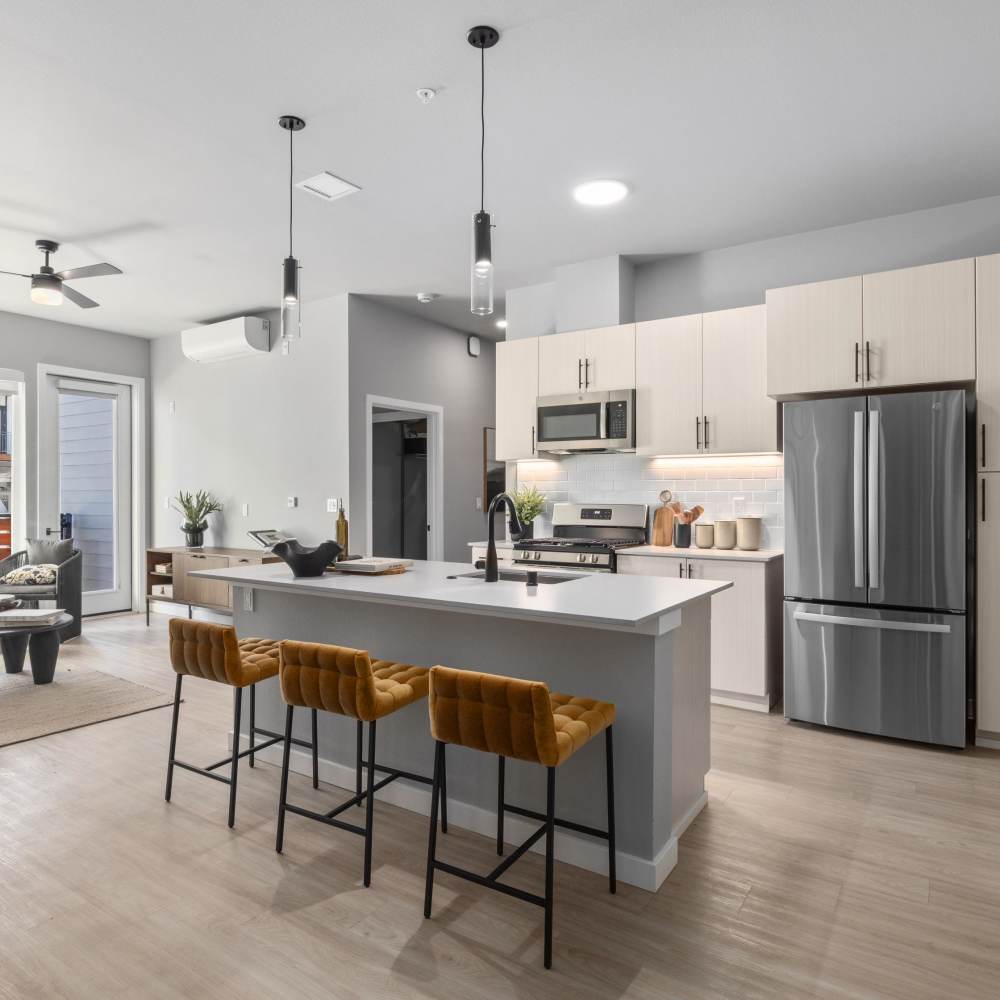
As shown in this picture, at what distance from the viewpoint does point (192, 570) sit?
20.5 feet

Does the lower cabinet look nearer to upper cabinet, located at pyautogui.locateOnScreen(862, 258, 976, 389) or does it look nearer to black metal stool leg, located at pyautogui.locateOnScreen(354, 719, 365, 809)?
upper cabinet, located at pyautogui.locateOnScreen(862, 258, 976, 389)

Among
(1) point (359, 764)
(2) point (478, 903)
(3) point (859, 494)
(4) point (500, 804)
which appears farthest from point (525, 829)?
(3) point (859, 494)

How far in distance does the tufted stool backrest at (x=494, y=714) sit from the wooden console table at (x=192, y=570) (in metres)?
4.00

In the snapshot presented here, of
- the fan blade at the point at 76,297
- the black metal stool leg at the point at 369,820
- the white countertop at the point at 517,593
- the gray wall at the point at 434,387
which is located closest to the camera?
the white countertop at the point at 517,593

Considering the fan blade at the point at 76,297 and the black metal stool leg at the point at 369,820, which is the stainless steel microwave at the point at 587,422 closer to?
the black metal stool leg at the point at 369,820

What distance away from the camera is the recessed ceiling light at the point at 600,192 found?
365 centimetres

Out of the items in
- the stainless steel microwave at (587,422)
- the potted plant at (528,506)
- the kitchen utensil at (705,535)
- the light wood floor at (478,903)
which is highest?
the stainless steel microwave at (587,422)

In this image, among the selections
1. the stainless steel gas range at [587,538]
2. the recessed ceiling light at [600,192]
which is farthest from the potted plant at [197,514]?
the recessed ceiling light at [600,192]

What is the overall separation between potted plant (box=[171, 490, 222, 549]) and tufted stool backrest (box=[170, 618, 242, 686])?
4.05 meters

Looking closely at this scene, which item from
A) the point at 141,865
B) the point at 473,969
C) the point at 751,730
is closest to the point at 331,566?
the point at 141,865

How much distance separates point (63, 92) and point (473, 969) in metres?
3.41

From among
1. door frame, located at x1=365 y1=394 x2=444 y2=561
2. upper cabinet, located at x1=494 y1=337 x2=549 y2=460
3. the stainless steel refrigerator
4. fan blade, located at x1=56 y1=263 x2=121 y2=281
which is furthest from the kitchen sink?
door frame, located at x1=365 y1=394 x2=444 y2=561

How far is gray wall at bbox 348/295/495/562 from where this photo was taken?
5.75 metres

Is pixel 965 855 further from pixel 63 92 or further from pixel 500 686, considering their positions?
pixel 63 92
